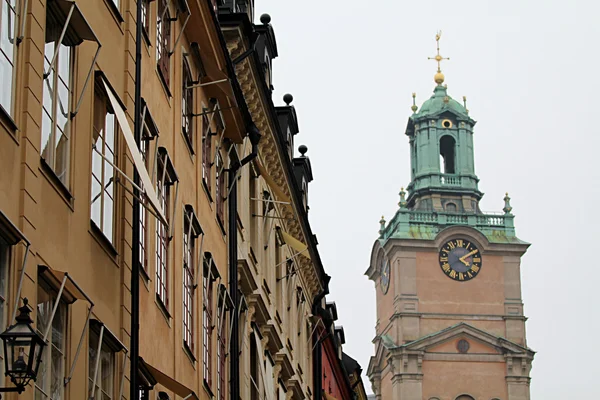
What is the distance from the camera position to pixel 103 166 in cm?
1466

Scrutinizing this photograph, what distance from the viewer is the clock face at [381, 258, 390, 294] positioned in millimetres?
93750

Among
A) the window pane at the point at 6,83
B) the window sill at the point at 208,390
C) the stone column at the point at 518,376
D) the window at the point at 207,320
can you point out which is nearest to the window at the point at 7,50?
the window pane at the point at 6,83

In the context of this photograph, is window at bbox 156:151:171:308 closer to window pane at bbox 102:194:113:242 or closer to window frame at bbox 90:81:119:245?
window frame at bbox 90:81:119:245

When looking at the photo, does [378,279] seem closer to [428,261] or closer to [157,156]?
[428,261]

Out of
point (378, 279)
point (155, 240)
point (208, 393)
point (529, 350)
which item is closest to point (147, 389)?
point (155, 240)

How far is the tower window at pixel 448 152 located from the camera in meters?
96.7

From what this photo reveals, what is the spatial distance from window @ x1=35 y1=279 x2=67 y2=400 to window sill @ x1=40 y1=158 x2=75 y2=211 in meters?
0.92

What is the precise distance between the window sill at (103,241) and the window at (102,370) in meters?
0.90

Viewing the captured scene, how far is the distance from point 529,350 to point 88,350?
77082 millimetres

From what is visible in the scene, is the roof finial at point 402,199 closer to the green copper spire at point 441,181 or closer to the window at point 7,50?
the green copper spire at point 441,181

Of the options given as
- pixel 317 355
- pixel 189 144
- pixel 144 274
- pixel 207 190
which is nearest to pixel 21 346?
pixel 144 274

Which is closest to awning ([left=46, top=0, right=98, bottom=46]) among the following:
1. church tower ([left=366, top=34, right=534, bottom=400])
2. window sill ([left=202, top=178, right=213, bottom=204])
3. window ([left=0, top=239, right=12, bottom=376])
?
window ([left=0, top=239, right=12, bottom=376])

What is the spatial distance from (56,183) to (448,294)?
7912 cm

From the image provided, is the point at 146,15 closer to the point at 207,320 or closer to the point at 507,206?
the point at 207,320
